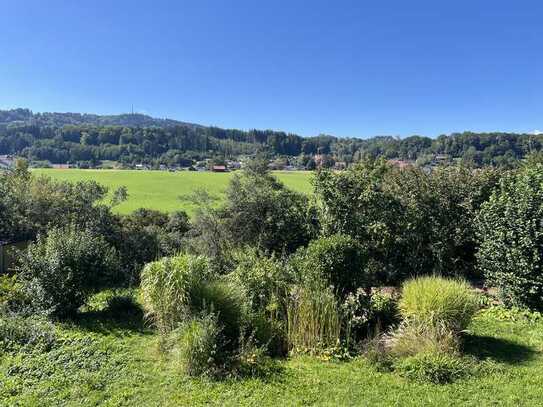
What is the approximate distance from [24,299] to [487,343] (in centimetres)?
806

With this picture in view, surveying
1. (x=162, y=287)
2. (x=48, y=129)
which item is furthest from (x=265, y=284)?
(x=48, y=129)

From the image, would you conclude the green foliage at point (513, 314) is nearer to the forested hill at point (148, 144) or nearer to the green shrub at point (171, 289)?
the green shrub at point (171, 289)

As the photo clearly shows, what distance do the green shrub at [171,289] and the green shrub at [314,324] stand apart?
1576 millimetres

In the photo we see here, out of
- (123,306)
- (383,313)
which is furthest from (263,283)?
(123,306)

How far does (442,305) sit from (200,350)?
360 centimetres

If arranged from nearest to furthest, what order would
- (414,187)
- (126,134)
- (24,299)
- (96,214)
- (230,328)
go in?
1. (230,328)
2. (24,299)
3. (414,187)
4. (96,214)
5. (126,134)

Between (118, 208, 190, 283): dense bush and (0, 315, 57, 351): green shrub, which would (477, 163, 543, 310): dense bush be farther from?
(118, 208, 190, 283): dense bush

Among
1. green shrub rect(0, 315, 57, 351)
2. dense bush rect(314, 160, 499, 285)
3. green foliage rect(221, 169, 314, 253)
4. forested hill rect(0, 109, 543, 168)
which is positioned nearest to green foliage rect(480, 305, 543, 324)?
dense bush rect(314, 160, 499, 285)

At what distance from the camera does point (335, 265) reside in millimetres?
7008

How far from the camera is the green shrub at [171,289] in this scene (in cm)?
640

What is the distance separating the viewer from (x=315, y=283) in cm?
686

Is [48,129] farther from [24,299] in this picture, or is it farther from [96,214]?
[24,299]

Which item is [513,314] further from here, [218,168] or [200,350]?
[218,168]

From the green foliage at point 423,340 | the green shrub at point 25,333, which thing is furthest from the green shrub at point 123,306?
the green foliage at point 423,340
